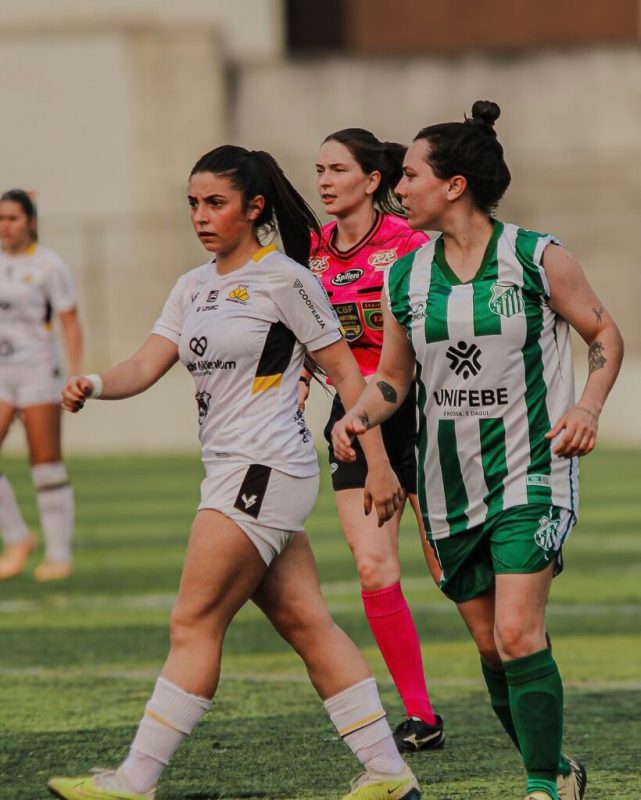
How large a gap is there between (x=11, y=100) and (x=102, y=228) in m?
3.48

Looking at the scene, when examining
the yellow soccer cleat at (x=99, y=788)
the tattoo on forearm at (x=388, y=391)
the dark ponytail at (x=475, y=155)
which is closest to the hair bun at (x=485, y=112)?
the dark ponytail at (x=475, y=155)

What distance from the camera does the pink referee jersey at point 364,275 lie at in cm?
709

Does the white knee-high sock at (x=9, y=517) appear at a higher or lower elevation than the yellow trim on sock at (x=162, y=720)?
lower

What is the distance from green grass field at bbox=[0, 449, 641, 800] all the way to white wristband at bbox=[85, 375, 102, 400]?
4.25ft

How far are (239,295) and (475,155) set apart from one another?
817mm

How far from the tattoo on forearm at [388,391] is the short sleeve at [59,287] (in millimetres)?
6632

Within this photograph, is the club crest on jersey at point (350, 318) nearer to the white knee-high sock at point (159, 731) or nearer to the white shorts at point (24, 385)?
the white knee-high sock at point (159, 731)

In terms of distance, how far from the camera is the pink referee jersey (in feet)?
23.3

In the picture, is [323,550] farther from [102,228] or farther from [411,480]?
[102,228]

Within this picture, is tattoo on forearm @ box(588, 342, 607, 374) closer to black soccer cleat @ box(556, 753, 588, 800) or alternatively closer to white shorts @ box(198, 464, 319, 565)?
white shorts @ box(198, 464, 319, 565)

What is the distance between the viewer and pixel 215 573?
17.6 ft

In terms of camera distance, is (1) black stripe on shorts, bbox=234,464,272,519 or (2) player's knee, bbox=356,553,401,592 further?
(2) player's knee, bbox=356,553,401,592

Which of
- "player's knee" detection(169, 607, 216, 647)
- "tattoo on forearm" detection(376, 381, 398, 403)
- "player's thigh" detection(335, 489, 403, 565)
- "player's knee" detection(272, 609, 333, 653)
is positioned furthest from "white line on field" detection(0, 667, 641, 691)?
"player's knee" detection(169, 607, 216, 647)

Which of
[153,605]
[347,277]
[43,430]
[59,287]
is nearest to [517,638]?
[347,277]
